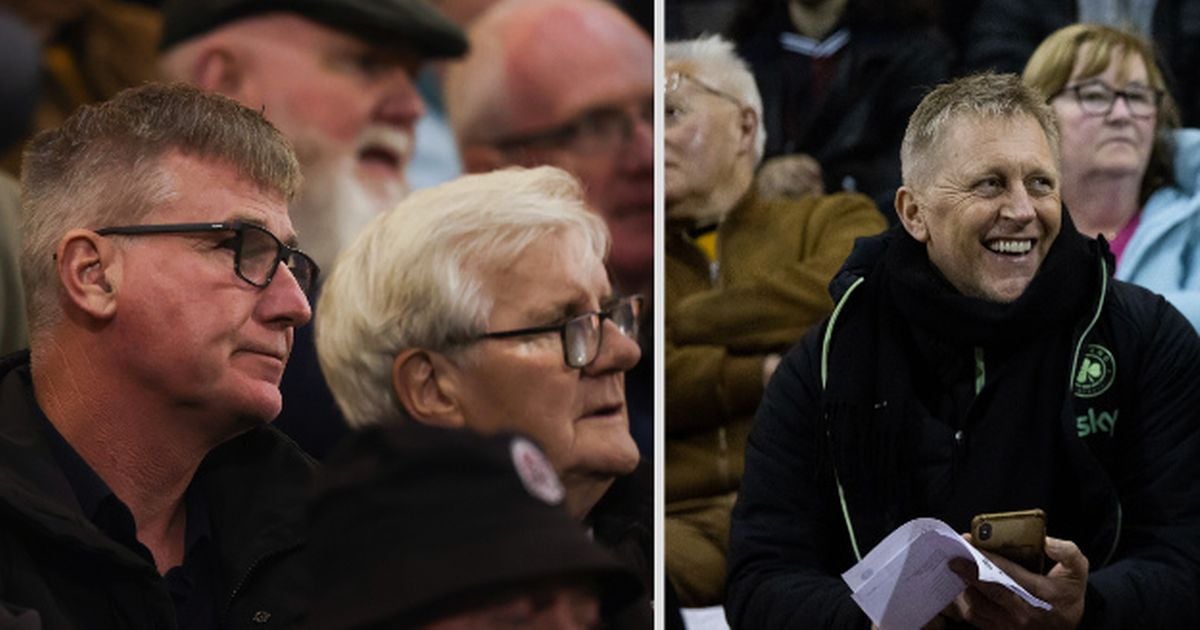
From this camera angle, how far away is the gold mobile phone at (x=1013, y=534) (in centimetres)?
307

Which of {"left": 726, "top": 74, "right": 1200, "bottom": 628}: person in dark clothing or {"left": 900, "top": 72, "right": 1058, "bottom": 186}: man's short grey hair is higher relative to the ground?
{"left": 900, "top": 72, "right": 1058, "bottom": 186}: man's short grey hair

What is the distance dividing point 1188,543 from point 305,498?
1.58 meters

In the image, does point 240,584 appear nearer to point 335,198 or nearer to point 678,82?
point 335,198

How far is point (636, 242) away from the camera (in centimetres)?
335

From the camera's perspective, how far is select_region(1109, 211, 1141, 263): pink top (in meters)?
3.32

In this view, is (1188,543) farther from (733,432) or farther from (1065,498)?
(733,432)

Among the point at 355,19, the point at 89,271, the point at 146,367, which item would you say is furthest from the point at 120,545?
the point at 355,19

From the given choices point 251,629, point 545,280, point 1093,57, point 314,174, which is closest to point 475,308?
point 545,280

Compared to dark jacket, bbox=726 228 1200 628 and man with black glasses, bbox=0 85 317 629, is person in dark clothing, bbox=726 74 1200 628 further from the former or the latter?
man with black glasses, bbox=0 85 317 629

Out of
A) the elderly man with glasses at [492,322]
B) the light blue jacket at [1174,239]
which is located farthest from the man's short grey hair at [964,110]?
the elderly man with glasses at [492,322]

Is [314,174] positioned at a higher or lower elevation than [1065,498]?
higher

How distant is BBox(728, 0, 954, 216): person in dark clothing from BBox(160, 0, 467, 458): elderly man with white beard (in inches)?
22.7

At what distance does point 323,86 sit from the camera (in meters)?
3.24

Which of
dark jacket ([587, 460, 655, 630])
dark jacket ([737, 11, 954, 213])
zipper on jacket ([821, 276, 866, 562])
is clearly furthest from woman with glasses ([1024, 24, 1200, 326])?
dark jacket ([587, 460, 655, 630])
